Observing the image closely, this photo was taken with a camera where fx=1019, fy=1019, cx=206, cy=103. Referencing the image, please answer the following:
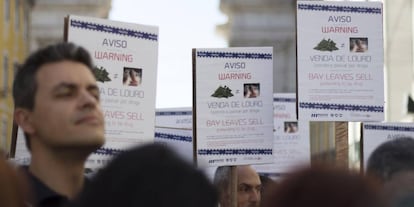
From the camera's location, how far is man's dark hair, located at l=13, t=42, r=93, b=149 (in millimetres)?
3105

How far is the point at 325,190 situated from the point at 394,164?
1.63 m

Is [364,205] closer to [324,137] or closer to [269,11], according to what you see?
[324,137]

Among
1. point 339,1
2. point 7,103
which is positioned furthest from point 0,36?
point 339,1

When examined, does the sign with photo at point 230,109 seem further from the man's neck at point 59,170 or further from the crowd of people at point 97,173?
the man's neck at point 59,170

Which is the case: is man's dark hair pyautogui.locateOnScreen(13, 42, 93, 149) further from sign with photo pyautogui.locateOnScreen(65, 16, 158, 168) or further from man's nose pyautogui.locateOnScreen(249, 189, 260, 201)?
man's nose pyautogui.locateOnScreen(249, 189, 260, 201)

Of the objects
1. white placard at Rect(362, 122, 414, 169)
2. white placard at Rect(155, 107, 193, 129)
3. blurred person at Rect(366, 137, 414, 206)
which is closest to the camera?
blurred person at Rect(366, 137, 414, 206)

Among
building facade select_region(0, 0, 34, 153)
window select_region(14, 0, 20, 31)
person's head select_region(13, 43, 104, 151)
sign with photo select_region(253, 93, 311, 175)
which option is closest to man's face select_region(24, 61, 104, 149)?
person's head select_region(13, 43, 104, 151)

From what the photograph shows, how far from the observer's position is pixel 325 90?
6.47 m

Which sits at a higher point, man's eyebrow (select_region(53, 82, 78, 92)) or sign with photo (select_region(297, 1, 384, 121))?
sign with photo (select_region(297, 1, 384, 121))

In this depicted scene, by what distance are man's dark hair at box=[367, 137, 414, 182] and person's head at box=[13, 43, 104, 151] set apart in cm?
106

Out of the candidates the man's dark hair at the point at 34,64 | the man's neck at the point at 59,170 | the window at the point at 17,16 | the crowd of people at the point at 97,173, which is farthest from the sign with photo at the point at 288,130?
the window at the point at 17,16

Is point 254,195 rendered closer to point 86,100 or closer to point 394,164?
point 394,164

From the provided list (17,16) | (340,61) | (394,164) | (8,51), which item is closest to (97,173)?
(394,164)

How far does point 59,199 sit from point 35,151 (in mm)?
199
